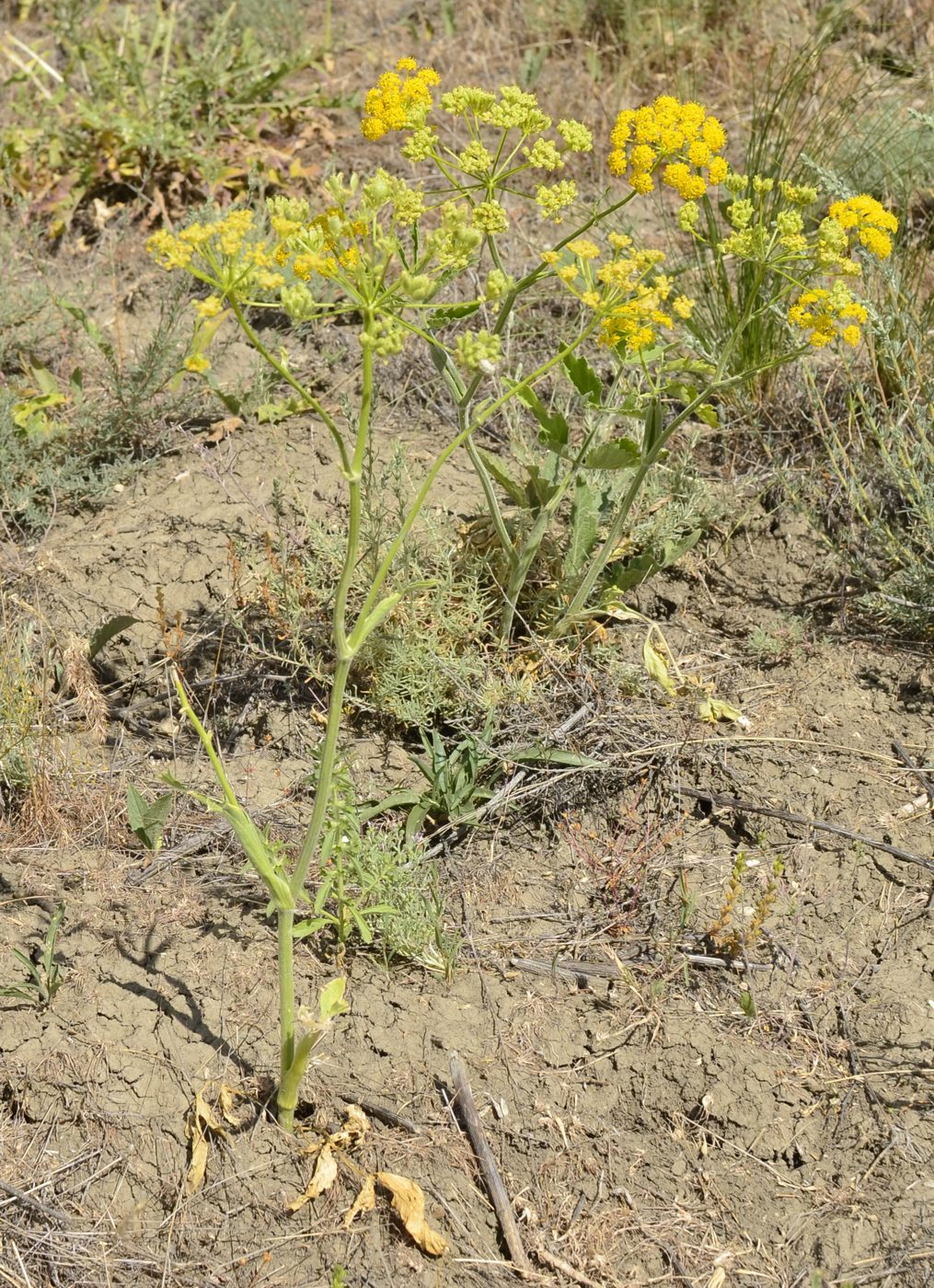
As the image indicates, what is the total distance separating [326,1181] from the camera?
2100 millimetres

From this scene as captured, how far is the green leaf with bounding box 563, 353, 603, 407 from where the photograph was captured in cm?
264

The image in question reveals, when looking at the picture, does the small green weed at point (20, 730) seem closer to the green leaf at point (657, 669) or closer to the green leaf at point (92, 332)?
the green leaf at point (92, 332)

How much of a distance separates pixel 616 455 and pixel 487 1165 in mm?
1481

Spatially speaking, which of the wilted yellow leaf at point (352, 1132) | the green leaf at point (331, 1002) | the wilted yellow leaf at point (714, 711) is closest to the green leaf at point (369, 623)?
the green leaf at point (331, 1002)

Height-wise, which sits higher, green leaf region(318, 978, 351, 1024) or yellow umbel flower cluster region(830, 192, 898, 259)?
yellow umbel flower cluster region(830, 192, 898, 259)

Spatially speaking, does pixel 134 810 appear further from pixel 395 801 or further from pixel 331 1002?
pixel 331 1002

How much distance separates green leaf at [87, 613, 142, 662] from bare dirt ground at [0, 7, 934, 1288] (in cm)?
10

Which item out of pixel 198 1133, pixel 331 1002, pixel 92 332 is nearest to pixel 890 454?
pixel 331 1002

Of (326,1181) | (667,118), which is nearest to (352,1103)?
(326,1181)

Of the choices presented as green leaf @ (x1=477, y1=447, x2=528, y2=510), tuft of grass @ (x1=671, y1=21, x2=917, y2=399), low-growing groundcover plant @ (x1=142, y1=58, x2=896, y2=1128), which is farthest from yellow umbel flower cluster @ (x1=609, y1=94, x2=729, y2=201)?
green leaf @ (x1=477, y1=447, x2=528, y2=510)

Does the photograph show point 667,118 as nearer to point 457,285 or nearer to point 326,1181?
point 457,285

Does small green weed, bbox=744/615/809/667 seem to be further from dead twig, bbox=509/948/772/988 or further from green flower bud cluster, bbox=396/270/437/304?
green flower bud cluster, bbox=396/270/437/304

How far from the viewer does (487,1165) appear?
2156 mm

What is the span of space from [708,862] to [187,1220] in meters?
1.31
